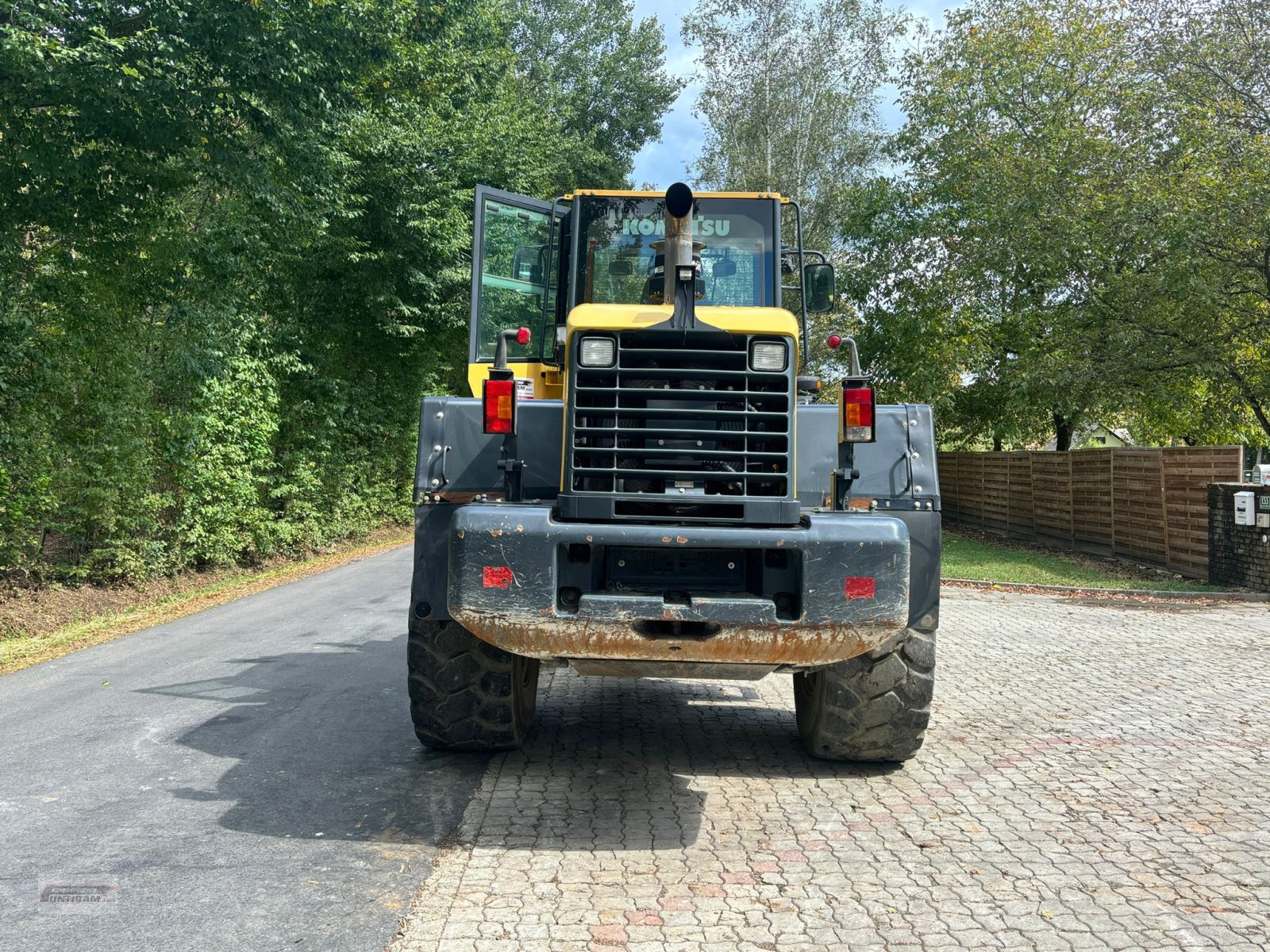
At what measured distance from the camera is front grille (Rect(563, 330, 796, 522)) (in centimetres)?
484

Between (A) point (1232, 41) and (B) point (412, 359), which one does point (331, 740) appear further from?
(B) point (412, 359)


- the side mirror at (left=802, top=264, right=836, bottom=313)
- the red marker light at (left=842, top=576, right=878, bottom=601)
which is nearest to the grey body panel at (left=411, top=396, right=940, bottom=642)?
the red marker light at (left=842, top=576, right=878, bottom=601)

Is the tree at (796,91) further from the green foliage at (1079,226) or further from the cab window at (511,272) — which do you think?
the cab window at (511,272)

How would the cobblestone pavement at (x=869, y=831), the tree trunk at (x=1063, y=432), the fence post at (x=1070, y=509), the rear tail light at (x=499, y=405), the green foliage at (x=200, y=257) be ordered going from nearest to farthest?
the cobblestone pavement at (x=869, y=831), the rear tail light at (x=499, y=405), the green foliage at (x=200, y=257), the fence post at (x=1070, y=509), the tree trunk at (x=1063, y=432)

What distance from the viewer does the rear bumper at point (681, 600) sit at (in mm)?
4586

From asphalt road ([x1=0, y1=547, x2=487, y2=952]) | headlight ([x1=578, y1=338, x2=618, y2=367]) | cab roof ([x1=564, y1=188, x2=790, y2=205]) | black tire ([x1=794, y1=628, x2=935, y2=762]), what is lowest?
asphalt road ([x1=0, y1=547, x2=487, y2=952])

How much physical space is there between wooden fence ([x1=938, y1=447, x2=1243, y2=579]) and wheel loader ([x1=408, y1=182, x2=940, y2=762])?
39.2ft

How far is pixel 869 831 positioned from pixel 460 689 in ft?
7.20

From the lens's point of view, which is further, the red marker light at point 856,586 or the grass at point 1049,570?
the grass at point 1049,570

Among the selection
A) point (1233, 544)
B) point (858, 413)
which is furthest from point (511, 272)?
point (1233, 544)

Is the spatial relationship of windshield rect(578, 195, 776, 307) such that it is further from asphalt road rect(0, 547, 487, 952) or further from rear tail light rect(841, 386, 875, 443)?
asphalt road rect(0, 547, 487, 952)

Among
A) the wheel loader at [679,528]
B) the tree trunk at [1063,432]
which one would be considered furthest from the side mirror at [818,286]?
the tree trunk at [1063,432]

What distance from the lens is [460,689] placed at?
5.79 metres

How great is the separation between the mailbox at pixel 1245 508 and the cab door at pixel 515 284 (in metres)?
11.0
